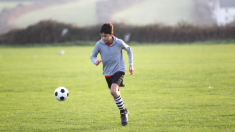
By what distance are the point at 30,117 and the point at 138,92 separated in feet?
12.6

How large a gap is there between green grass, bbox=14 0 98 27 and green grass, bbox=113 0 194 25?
6.74m

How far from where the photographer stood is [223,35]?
118 ft

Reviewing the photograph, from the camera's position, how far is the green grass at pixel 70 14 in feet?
215

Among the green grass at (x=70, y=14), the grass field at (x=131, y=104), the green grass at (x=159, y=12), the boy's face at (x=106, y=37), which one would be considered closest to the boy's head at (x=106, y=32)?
the boy's face at (x=106, y=37)

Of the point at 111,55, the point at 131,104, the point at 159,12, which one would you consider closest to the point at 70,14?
the point at 159,12

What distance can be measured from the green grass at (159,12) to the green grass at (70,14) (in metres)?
6.74

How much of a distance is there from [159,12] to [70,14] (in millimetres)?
23772

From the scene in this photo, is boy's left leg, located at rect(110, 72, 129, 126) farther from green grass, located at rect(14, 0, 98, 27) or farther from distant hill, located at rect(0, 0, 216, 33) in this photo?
distant hill, located at rect(0, 0, 216, 33)

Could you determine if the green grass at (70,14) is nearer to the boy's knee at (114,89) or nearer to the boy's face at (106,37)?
the boy's face at (106,37)

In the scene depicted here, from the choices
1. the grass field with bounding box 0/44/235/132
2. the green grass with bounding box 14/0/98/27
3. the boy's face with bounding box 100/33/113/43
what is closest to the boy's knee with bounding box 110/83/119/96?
the grass field with bounding box 0/44/235/132

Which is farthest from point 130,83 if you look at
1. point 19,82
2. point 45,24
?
point 45,24

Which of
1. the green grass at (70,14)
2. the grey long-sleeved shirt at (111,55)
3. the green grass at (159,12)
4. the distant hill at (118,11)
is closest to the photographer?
the grey long-sleeved shirt at (111,55)

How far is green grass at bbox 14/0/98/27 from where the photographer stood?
65525 millimetres

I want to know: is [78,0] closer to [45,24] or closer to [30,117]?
[45,24]
